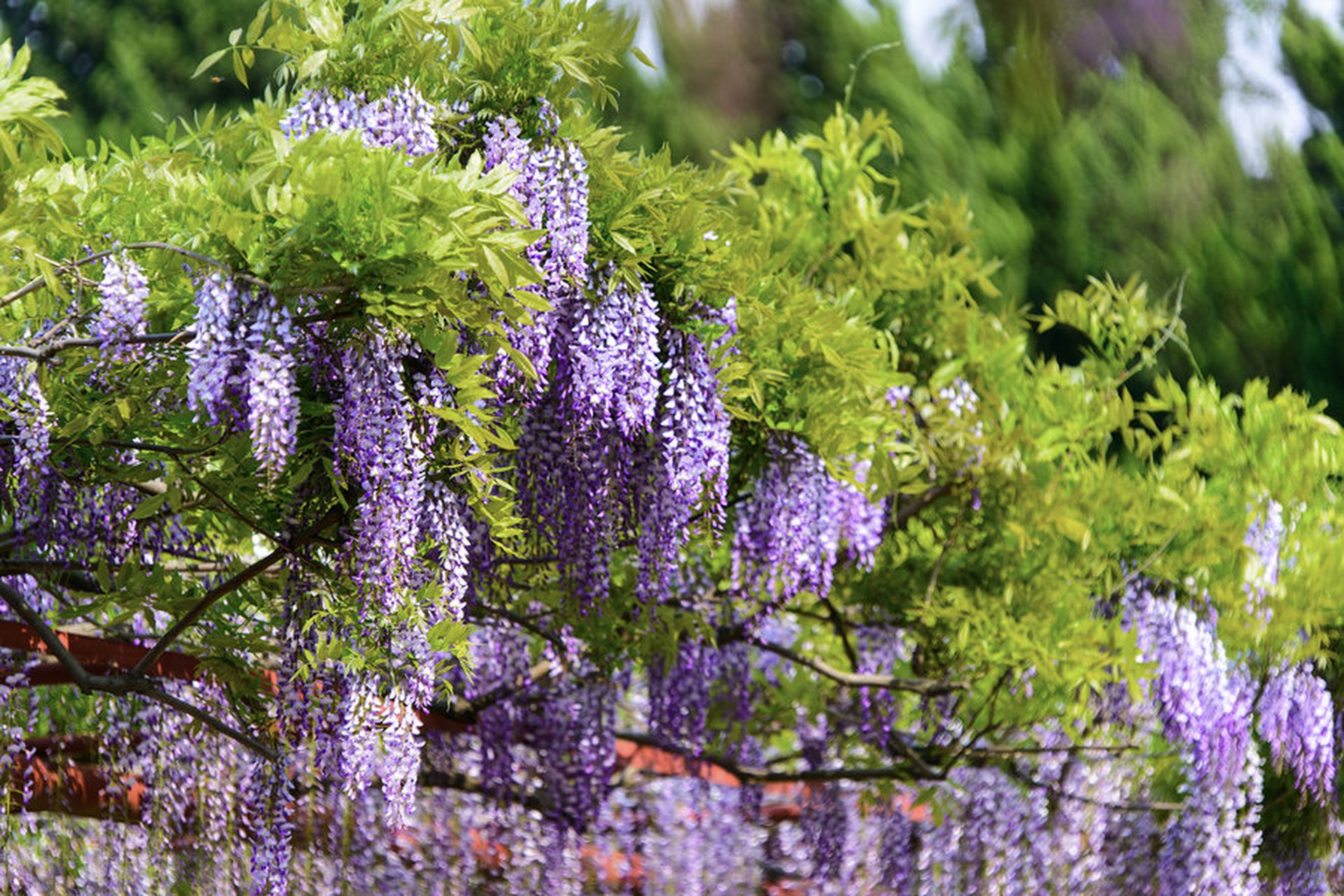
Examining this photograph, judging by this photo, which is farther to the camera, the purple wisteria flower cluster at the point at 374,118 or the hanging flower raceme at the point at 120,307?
the purple wisteria flower cluster at the point at 374,118

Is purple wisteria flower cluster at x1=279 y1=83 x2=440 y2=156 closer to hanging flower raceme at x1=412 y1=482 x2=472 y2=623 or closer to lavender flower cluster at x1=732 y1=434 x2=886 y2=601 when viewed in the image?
hanging flower raceme at x1=412 y1=482 x2=472 y2=623

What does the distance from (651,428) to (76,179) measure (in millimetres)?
1556

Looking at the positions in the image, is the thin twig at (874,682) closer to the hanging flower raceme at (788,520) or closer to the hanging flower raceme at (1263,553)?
the hanging flower raceme at (788,520)

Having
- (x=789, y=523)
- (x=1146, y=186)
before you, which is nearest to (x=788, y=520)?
(x=789, y=523)

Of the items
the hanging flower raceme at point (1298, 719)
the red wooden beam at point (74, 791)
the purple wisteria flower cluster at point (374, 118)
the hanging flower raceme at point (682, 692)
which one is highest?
the purple wisteria flower cluster at point (374, 118)

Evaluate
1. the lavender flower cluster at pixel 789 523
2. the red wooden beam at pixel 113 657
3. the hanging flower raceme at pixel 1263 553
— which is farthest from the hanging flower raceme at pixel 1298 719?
the red wooden beam at pixel 113 657

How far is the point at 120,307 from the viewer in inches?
124

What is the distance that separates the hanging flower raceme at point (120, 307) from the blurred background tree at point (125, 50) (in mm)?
11752

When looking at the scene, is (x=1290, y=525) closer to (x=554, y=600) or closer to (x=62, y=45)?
(x=554, y=600)

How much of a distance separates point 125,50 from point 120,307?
1250 cm

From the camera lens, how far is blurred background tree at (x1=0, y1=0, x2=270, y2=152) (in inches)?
568

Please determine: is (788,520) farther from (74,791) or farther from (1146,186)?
(1146,186)

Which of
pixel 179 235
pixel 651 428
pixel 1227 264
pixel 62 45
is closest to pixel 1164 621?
pixel 651 428

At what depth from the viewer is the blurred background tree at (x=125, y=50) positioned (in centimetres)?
1442
